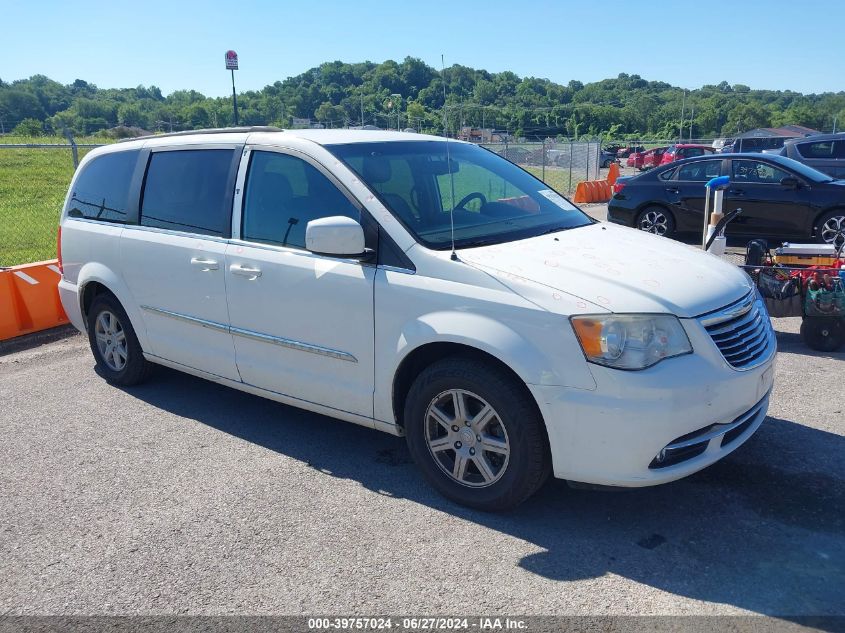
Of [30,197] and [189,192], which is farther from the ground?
[189,192]

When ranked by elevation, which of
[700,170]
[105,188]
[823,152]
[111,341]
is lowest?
[111,341]

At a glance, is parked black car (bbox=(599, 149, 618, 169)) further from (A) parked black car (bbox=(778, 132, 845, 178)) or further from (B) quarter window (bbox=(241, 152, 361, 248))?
(B) quarter window (bbox=(241, 152, 361, 248))

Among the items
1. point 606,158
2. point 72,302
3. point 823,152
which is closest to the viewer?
point 72,302

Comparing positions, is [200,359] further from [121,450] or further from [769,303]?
[769,303]

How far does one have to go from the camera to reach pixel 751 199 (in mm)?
11055

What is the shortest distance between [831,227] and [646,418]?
9.13m

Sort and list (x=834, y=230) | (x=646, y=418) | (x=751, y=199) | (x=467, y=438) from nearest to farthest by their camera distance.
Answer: (x=646, y=418) → (x=467, y=438) → (x=834, y=230) → (x=751, y=199)

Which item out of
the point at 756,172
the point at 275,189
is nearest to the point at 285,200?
the point at 275,189

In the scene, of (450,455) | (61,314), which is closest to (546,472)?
(450,455)

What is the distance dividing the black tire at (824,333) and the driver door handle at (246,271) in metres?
4.49

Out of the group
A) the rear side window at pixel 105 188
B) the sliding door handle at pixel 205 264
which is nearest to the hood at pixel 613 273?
the sliding door handle at pixel 205 264

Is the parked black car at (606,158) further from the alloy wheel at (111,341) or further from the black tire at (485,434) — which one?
the black tire at (485,434)

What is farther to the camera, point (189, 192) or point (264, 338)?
point (189, 192)

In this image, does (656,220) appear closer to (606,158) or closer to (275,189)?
→ (275,189)
